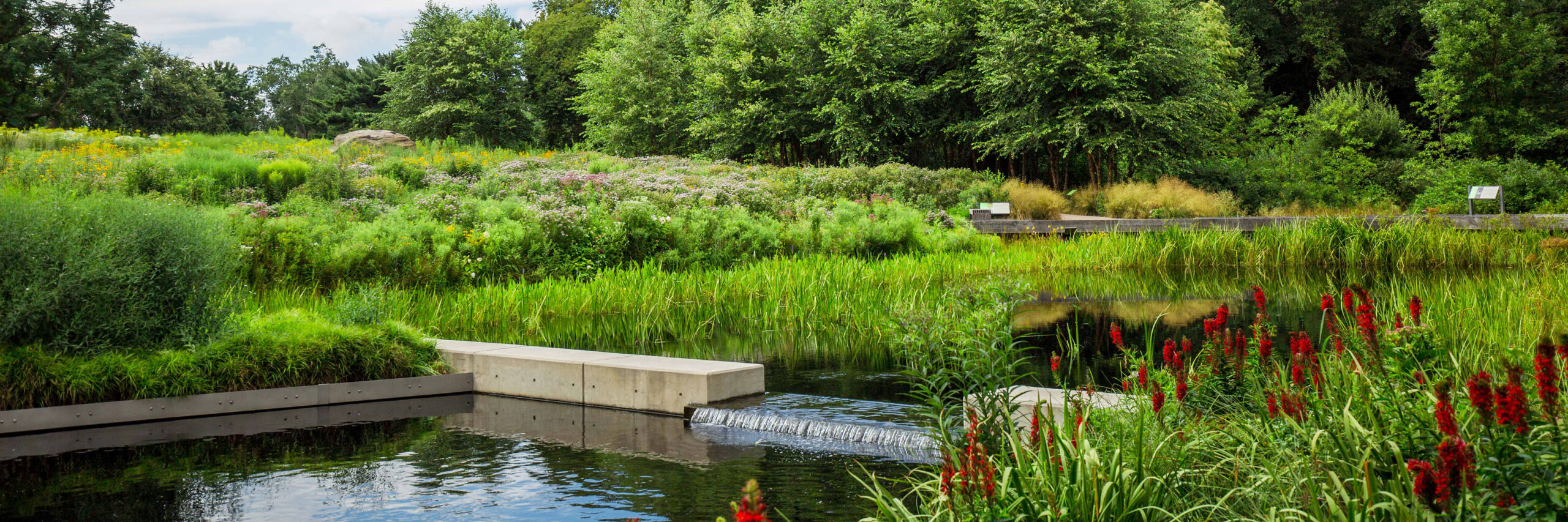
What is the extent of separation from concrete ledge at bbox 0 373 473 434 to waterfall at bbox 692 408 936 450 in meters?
2.12

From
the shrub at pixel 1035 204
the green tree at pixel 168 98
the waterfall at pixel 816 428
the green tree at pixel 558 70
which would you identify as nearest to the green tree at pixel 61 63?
the green tree at pixel 168 98

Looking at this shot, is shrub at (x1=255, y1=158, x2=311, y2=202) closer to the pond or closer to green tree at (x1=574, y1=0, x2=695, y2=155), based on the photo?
the pond

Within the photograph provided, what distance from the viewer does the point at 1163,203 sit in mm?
19047

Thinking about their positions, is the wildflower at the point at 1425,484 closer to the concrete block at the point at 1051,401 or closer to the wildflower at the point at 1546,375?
the wildflower at the point at 1546,375

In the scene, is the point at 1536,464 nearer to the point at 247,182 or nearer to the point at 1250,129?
the point at 247,182

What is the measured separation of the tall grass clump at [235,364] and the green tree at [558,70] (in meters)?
35.9

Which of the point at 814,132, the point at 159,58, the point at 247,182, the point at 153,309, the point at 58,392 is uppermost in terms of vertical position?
the point at 159,58

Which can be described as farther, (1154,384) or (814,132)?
(814,132)

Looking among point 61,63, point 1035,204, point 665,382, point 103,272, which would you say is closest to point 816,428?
point 665,382

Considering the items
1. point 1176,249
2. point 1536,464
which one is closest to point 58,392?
point 1536,464

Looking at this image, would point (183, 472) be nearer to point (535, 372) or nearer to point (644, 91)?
point (535, 372)

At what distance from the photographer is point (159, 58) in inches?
1788

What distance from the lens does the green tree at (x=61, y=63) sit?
1313 inches

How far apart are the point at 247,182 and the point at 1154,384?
13910 mm
